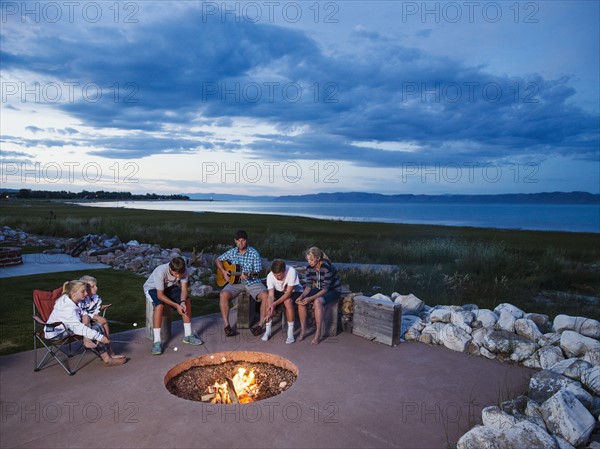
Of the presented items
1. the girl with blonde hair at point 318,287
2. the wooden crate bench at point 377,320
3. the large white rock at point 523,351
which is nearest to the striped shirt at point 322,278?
the girl with blonde hair at point 318,287

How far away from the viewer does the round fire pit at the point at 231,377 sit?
4691mm

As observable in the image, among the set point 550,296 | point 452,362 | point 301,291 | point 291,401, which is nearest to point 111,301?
point 301,291

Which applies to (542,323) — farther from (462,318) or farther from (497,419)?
(497,419)

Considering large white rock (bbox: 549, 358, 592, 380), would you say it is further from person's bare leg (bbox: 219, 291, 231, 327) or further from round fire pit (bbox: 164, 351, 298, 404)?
person's bare leg (bbox: 219, 291, 231, 327)

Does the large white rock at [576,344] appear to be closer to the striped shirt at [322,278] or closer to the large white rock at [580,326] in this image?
the large white rock at [580,326]

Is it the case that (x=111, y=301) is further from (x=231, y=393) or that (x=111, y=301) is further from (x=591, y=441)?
(x=591, y=441)

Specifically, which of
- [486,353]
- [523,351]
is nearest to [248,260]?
[486,353]

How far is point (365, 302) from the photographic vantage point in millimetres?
6379

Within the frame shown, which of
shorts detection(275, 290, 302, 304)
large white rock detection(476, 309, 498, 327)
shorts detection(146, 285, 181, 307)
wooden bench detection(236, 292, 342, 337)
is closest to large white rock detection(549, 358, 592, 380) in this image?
large white rock detection(476, 309, 498, 327)

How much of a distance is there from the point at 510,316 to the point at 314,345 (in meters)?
2.72

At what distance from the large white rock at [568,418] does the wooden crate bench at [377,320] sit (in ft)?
7.63

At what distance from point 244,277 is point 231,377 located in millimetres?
1933

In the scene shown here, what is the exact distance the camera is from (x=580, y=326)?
5.89 m

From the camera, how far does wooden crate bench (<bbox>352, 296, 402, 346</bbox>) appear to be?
19.7 feet
